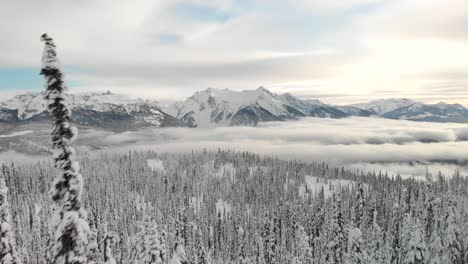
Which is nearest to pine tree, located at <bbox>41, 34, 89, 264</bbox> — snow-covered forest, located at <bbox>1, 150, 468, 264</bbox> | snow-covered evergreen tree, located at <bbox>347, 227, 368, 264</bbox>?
snow-covered forest, located at <bbox>1, 150, 468, 264</bbox>

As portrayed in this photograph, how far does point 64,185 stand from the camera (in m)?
15.9

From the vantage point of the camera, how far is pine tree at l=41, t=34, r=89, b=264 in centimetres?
1541

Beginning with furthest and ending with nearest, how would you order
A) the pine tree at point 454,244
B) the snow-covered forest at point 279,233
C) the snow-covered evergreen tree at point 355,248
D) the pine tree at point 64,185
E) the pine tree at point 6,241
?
the snow-covered evergreen tree at point 355,248, the pine tree at point 454,244, the snow-covered forest at point 279,233, the pine tree at point 6,241, the pine tree at point 64,185

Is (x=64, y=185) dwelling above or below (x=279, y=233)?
above

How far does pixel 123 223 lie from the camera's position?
153750 mm

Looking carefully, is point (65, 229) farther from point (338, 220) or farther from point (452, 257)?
point (452, 257)

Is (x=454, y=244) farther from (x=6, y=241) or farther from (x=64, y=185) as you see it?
(x=64, y=185)

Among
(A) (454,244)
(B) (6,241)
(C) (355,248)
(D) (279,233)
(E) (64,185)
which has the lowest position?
(D) (279,233)

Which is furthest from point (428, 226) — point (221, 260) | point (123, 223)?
point (123, 223)

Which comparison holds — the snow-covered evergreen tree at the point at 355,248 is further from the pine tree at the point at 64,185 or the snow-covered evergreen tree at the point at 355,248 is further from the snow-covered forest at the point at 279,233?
the pine tree at the point at 64,185

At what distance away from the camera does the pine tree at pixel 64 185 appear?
1541cm

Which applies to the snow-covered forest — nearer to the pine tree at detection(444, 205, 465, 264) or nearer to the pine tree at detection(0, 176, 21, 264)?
the pine tree at detection(444, 205, 465, 264)

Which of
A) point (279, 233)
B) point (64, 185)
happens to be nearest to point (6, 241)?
point (64, 185)

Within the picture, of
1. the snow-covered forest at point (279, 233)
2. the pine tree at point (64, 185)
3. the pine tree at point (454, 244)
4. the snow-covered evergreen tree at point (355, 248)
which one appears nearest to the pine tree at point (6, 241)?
the snow-covered forest at point (279, 233)
